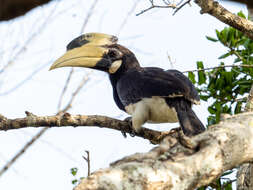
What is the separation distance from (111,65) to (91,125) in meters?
1.42

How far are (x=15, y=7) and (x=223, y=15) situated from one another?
2.60 m

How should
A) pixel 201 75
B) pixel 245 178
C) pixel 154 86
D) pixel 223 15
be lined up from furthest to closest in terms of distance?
pixel 201 75 → pixel 154 86 → pixel 223 15 → pixel 245 178

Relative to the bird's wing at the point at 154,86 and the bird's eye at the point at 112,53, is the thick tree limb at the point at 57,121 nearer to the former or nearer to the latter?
the bird's wing at the point at 154,86

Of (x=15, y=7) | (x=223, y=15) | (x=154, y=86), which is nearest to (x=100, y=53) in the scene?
(x=154, y=86)

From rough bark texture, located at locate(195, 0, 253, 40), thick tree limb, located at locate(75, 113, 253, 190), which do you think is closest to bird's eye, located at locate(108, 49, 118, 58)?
rough bark texture, located at locate(195, 0, 253, 40)

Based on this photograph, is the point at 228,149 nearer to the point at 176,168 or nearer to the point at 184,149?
the point at 184,149

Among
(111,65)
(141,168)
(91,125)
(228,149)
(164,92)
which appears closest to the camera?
(141,168)

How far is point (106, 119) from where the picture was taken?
3125mm

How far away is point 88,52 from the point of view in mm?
4336

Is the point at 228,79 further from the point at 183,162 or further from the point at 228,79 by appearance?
the point at 183,162

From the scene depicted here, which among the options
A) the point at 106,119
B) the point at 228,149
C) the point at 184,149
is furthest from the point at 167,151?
the point at 106,119

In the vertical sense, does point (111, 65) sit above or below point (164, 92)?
above

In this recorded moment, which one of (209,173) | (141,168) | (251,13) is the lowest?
(209,173)

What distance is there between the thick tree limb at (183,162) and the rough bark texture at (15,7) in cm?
70
